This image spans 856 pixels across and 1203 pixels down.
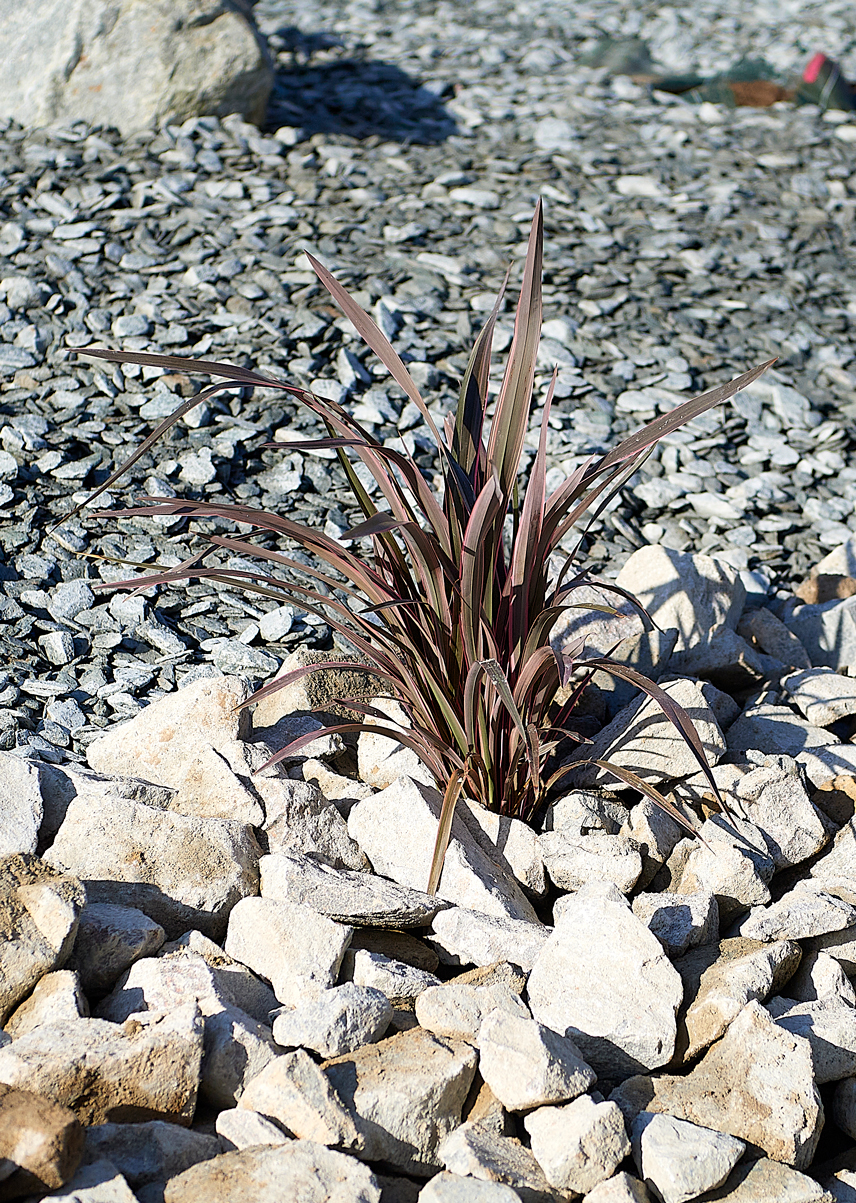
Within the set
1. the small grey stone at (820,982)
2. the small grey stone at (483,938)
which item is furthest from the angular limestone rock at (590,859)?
the small grey stone at (820,982)

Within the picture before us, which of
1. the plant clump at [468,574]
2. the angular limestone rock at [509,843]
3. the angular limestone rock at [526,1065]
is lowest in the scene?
the angular limestone rock at [509,843]

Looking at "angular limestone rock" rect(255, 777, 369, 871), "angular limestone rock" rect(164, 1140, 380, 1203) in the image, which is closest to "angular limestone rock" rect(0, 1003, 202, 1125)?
"angular limestone rock" rect(164, 1140, 380, 1203)

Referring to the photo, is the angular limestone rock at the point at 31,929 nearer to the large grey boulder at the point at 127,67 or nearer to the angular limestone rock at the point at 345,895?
the angular limestone rock at the point at 345,895

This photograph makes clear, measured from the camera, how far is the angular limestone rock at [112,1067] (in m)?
1.25

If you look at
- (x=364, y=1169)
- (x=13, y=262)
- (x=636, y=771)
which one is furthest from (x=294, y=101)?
(x=364, y=1169)

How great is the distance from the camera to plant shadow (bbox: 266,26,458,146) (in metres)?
4.51

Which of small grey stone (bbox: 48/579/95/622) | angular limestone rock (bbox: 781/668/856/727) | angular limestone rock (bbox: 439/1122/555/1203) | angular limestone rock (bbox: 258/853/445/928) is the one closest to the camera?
angular limestone rock (bbox: 439/1122/555/1203)

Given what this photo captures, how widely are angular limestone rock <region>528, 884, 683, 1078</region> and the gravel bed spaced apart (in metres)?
0.96

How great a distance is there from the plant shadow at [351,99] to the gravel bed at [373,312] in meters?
0.02

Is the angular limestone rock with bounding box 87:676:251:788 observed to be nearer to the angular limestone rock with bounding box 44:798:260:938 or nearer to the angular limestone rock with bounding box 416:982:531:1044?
the angular limestone rock with bounding box 44:798:260:938

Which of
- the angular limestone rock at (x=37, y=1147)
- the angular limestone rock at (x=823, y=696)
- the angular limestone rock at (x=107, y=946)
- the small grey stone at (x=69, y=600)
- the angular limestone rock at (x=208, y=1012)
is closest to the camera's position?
the angular limestone rock at (x=37, y=1147)

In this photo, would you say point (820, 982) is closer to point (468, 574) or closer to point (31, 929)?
point (468, 574)

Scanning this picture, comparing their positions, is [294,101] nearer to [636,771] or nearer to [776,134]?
[776,134]

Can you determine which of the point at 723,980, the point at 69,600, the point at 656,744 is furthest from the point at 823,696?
the point at 69,600
